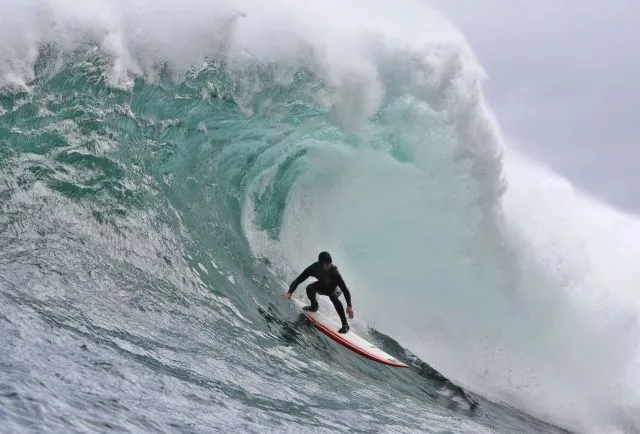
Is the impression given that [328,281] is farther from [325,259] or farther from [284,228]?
[284,228]

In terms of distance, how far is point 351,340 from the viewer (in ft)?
30.9

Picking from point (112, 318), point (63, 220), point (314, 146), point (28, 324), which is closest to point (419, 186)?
point (314, 146)

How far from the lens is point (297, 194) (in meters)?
13.2

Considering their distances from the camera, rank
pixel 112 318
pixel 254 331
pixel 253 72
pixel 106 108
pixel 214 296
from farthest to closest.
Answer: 1. pixel 253 72
2. pixel 106 108
3. pixel 214 296
4. pixel 254 331
5. pixel 112 318

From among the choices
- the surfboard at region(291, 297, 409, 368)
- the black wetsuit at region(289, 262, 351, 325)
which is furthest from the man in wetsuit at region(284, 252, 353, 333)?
the surfboard at region(291, 297, 409, 368)

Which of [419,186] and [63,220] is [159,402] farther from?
[419,186]

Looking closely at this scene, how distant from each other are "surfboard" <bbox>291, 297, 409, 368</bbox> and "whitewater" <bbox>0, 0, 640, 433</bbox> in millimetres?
274

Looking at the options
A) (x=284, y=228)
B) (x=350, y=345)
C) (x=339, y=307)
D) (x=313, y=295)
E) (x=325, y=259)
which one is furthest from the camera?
(x=284, y=228)

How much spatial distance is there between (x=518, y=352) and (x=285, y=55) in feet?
20.4

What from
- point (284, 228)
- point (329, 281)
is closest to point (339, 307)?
point (329, 281)

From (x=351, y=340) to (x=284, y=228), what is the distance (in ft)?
11.7

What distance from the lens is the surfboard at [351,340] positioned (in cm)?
917

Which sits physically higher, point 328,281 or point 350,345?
point 328,281

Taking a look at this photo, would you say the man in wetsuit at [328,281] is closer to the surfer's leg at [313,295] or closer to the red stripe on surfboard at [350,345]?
the surfer's leg at [313,295]
